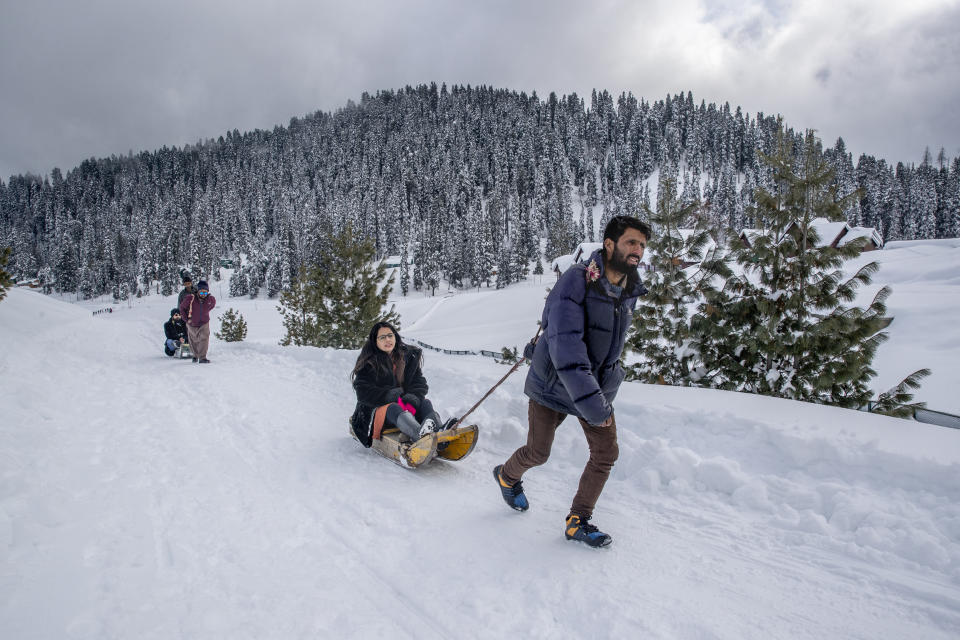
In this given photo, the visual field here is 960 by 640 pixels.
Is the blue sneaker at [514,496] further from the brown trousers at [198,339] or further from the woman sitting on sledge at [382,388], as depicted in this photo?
the brown trousers at [198,339]

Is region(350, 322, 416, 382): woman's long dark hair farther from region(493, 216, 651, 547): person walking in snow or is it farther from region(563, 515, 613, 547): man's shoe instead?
region(563, 515, 613, 547): man's shoe

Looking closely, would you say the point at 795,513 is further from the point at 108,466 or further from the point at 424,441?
the point at 108,466

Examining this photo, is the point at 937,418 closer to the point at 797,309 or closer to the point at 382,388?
the point at 797,309

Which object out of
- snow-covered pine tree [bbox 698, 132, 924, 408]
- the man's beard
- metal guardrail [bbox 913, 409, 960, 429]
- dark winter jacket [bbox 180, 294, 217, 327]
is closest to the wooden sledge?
the man's beard

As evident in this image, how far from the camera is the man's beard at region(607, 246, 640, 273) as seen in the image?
2887 mm

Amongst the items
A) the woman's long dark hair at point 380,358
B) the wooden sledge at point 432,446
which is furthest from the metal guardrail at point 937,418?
the woman's long dark hair at point 380,358

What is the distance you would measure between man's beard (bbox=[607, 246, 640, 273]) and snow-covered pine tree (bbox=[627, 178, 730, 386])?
555cm

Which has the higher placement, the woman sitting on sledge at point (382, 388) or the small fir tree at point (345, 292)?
the small fir tree at point (345, 292)

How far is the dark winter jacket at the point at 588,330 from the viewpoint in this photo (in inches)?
110

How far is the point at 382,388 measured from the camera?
16.5 feet

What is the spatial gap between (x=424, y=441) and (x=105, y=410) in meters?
5.16

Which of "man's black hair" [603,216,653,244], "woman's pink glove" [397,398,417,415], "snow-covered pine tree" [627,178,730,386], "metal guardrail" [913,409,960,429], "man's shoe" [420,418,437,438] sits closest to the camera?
"man's black hair" [603,216,653,244]

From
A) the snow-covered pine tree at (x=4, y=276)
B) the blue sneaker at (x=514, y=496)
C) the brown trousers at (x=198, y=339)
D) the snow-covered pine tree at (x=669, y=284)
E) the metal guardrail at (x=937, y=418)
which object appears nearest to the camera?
the blue sneaker at (x=514, y=496)

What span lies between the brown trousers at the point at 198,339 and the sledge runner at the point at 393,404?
827 cm
